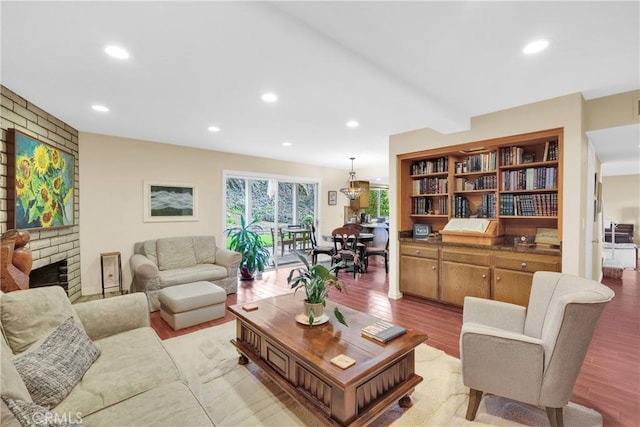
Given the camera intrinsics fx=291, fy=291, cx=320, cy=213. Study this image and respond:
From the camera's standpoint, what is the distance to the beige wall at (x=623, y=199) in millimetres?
7883

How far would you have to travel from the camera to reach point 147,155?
462 centimetres

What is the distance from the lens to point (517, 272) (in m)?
3.23

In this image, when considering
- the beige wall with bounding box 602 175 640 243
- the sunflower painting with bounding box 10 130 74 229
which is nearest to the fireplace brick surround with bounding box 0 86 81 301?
the sunflower painting with bounding box 10 130 74 229

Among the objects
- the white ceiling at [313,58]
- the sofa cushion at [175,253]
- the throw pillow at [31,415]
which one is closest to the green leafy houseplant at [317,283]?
the throw pillow at [31,415]

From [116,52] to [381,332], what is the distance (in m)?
2.69

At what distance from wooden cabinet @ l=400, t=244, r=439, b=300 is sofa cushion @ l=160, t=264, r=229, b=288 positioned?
8.74 ft

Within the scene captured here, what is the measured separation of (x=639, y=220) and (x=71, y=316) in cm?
1189

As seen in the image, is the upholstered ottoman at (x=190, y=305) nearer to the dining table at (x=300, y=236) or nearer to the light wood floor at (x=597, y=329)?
the light wood floor at (x=597, y=329)

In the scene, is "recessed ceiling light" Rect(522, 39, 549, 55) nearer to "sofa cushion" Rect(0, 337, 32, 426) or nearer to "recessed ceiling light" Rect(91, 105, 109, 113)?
"sofa cushion" Rect(0, 337, 32, 426)

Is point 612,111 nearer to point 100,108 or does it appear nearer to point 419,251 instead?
point 419,251

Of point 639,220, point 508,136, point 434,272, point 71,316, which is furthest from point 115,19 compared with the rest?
point 639,220

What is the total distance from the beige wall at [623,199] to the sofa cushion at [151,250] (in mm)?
10538

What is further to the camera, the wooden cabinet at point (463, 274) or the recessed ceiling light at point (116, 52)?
the wooden cabinet at point (463, 274)

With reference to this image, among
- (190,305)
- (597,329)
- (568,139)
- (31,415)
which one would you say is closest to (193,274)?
(190,305)
